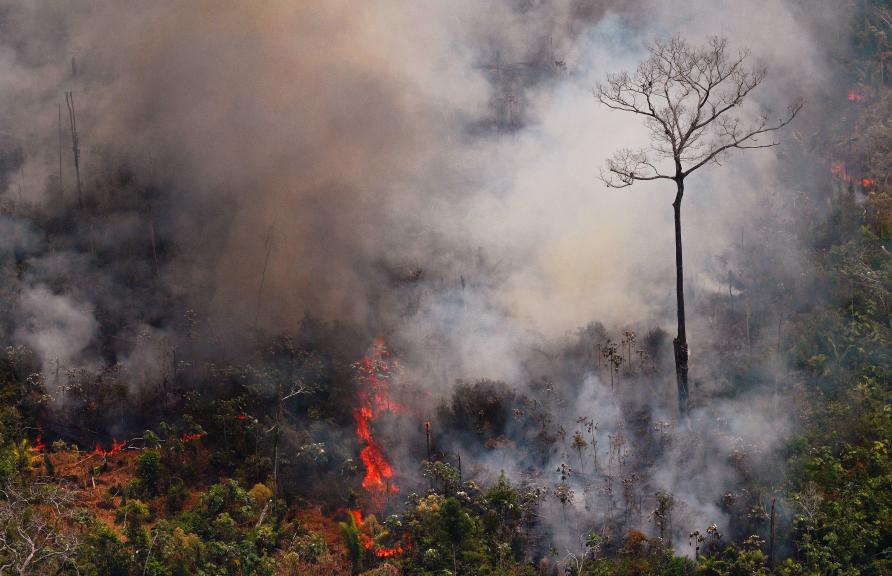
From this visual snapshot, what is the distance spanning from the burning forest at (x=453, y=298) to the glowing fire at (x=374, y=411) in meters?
0.07

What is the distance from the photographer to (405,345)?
2339 cm

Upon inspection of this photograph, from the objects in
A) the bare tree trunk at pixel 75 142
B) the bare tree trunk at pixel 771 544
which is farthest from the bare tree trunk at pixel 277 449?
the bare tree trunk at pixel 771 544

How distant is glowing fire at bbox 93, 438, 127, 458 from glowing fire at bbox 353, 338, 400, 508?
555cm

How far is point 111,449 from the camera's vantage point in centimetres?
2206

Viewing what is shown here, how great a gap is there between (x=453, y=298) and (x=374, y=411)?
3743 mm

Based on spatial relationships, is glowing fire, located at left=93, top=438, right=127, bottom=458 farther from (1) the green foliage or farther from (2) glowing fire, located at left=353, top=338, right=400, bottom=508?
(2) glowing fire, located at left=353, top=338, right=400, bottom=508

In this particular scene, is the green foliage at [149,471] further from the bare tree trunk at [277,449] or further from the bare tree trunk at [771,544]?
the bare tree trunk at [771,544]

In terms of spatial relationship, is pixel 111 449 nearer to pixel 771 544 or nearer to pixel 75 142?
pixel 75 142

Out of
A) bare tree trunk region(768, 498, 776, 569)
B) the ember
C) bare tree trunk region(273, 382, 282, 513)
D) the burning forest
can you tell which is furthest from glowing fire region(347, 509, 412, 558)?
bare tree trunk region(768, 498, 776, 569)

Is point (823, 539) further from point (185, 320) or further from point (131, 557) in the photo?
point (185, 320)

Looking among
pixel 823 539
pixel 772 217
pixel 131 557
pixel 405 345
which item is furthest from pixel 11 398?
pixel 772 217

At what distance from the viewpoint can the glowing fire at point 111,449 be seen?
2184 centimetres

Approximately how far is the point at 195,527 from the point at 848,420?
14.1 meters

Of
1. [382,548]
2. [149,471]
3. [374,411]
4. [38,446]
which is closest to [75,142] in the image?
[38,446]
